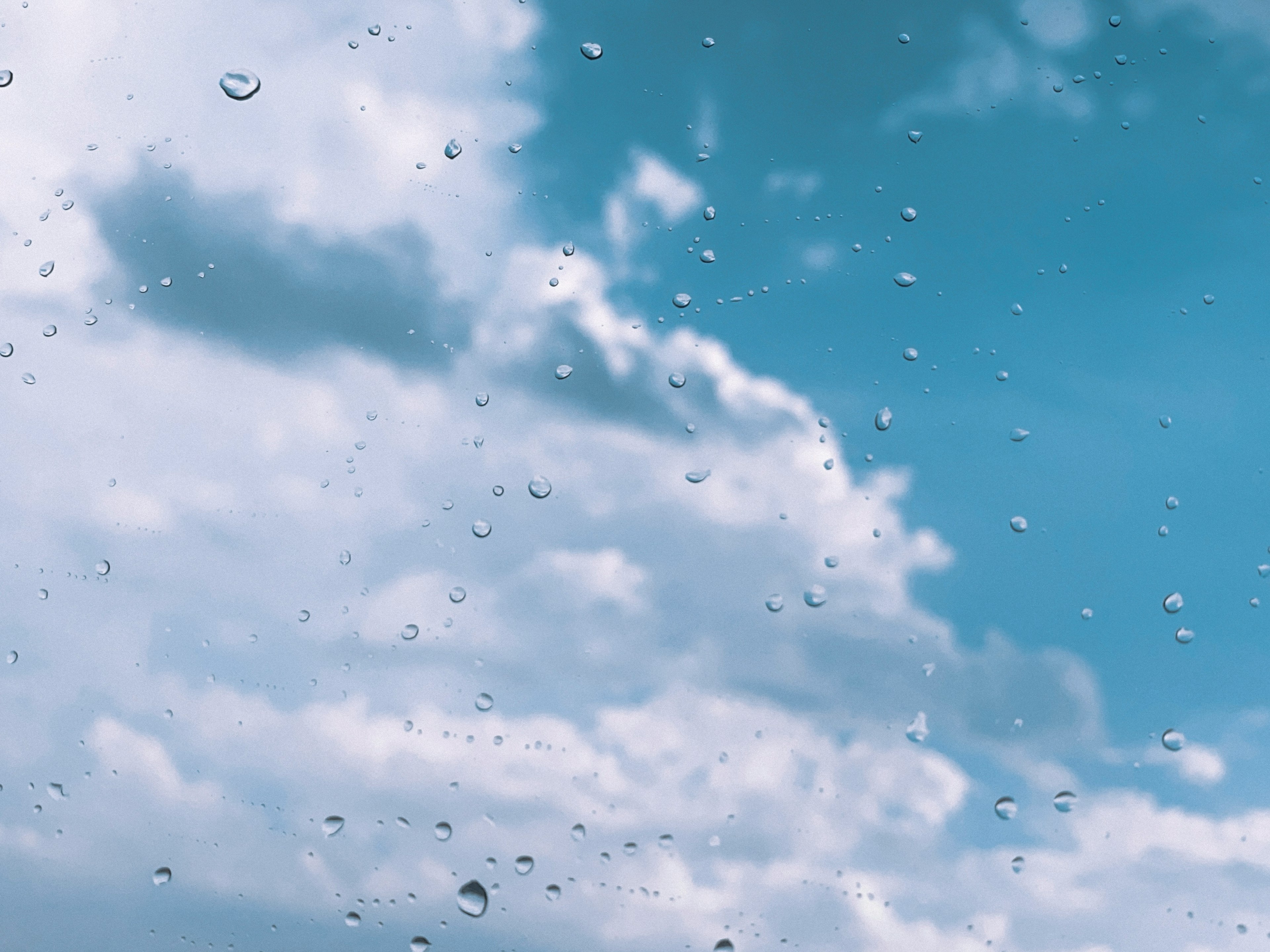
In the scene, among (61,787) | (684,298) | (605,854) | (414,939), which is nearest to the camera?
(605,854)

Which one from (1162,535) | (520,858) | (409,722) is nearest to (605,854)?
(520,858)

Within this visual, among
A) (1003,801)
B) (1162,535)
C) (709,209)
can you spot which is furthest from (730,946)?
(709,209)

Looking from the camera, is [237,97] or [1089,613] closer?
[1089,613]

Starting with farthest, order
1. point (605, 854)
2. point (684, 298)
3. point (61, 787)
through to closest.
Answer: point (61, 787) → point (684, 298) → point (605, 854)

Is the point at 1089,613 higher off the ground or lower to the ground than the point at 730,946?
higher

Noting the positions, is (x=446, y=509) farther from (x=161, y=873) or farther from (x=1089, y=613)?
(x=1089, y=613)

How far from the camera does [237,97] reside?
4770 millimetres

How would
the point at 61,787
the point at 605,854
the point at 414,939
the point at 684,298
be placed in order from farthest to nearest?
1. the point at 61,787
2. the point at 684,298
3. the point at 414,939
4. the point at 605,854

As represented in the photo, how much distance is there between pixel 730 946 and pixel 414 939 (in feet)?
6.70

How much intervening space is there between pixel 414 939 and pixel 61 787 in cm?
294

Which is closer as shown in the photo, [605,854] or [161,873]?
[605,854]

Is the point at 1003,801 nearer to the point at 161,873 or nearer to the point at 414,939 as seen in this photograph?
the point at 414,939

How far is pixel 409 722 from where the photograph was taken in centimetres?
450

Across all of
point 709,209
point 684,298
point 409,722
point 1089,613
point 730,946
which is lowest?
point 730,946
